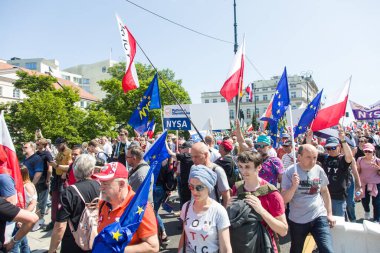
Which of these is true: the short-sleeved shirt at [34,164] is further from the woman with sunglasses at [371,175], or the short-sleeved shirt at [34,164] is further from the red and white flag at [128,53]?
the woman with sunglasses at [371,175]

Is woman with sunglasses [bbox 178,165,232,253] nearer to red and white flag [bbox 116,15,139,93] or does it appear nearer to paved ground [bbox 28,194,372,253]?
paved ground [bbox 28,194,372,253]

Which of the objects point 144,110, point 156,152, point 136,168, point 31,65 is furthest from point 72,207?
point 31,65

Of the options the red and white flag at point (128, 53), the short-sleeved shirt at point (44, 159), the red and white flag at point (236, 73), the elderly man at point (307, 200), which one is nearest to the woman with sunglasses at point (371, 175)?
the red and white flag at point (236, 73)

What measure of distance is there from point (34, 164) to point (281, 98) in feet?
17.6

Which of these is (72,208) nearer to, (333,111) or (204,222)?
(204,222)

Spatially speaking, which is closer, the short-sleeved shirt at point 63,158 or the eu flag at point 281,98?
the eu flag at point 281,98

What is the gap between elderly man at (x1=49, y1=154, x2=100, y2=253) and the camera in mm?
2971

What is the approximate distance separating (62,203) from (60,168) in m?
3.25

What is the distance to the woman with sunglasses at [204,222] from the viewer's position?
2.53 metres

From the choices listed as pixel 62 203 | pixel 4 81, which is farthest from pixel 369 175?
pixel 4 81

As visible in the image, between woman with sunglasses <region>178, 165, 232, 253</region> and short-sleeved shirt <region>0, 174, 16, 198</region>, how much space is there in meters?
2.20

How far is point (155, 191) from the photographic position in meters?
6.06

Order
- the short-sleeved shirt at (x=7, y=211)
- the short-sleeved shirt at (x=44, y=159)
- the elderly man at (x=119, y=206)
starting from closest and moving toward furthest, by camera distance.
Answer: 1. the elderly man at (x=119, y=206)
2. the short-sleeved shirt at (x=7, y=211)
3. the short-sleeved shirt at (x=44, y=159)

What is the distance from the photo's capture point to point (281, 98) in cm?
542
